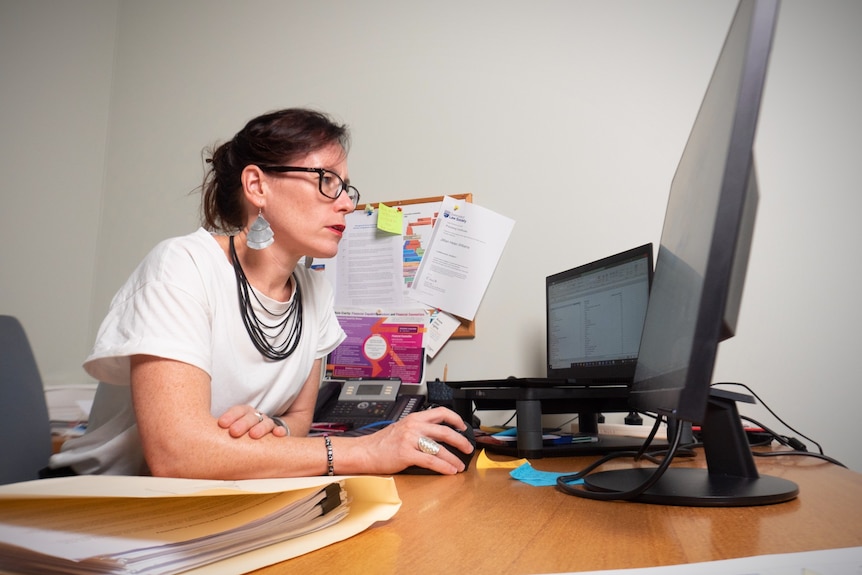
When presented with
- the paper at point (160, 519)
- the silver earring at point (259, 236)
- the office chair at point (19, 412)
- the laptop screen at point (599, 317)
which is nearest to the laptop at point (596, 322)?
the laptop screen at point (599, 317)

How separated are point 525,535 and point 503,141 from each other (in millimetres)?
1506

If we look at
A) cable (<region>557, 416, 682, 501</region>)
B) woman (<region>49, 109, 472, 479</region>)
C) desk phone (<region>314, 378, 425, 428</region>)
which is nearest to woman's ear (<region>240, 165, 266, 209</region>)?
woman (<region>49, 109, 472, 479</region>)

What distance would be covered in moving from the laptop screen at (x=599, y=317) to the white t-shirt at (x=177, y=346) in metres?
0.64

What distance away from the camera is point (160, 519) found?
471 millimetres

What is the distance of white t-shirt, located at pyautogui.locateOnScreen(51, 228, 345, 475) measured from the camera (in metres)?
0.91

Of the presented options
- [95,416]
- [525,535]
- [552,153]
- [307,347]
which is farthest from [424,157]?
[525,535]

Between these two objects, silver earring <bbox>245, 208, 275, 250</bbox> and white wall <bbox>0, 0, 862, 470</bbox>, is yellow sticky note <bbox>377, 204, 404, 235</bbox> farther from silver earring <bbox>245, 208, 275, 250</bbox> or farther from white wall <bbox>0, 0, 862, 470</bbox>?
silver earring <bbox>245, 208, 275, 250</bbox>

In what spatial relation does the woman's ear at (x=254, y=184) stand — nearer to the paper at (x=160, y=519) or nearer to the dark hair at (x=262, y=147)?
the dark hair at (x=262, y=147)

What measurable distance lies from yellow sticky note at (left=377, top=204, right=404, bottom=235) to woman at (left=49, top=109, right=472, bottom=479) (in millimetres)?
530

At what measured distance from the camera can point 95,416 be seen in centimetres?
115

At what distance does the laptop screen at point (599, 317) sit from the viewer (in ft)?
4.18

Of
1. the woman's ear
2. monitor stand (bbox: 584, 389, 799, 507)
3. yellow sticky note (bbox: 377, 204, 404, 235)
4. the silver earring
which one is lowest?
monitor stand (bbox: 584, 389, 799, 507)

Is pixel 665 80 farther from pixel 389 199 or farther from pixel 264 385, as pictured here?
pixel 264 385

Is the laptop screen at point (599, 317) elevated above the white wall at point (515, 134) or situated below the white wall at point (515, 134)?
below
